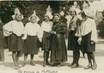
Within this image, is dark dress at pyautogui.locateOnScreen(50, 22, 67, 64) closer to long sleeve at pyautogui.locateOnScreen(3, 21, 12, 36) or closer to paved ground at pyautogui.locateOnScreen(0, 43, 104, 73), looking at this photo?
paved ground at pyautogui.locateOnScreen(0, 43, 104, 73)

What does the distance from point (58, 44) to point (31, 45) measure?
27 cm

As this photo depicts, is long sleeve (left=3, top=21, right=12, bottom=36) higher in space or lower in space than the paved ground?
higher

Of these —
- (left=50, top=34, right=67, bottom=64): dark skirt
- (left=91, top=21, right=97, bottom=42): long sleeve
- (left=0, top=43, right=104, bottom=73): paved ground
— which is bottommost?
(left=0, top=43, right=104, bottom=73): paved ground

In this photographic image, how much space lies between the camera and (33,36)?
16.2 ft

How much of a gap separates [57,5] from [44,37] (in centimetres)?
34

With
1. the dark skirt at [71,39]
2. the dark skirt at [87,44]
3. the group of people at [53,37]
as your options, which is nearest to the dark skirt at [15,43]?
the group of people at [53,37]

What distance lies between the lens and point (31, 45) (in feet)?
16.3

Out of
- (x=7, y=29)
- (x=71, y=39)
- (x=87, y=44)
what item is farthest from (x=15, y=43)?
(x=87, y=44)

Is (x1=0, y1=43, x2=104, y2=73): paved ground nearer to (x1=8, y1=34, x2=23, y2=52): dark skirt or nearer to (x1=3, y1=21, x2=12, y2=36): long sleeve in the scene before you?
(x1=8, y1=34, x2=23, y2=52): dark skirt

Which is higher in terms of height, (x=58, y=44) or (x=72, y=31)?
(x=72, y=31)

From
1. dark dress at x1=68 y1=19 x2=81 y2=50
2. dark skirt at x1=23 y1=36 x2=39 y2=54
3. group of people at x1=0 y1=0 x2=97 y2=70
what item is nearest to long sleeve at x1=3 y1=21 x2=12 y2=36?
group of people at x1=0 y1=0 x2=97 y2=70

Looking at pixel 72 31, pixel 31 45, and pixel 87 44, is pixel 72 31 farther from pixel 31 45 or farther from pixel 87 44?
pixel 31 45

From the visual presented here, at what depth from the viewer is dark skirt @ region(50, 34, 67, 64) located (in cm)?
493

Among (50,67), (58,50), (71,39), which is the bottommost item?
(50,67)
